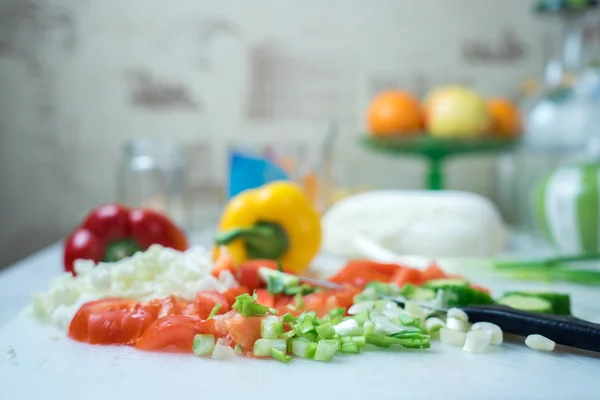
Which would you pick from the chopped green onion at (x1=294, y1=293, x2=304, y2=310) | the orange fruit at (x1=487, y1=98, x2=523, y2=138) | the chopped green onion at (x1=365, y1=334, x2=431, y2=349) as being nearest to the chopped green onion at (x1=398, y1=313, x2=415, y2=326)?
the chopped green onion at (x1=365, y1=334, x2=431, y2=349)

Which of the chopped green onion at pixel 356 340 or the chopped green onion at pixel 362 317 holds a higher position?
the chopped green onion at pixel 362 317

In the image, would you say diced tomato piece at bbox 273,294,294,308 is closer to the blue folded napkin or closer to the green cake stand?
the blue folded napkin

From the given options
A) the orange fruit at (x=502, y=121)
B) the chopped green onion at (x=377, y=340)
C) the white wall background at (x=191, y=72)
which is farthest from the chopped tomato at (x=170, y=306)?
the white wall background at (x=191, y=72)

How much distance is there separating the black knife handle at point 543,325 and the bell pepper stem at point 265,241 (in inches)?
19.4

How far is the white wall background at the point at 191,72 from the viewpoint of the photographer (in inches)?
88.0

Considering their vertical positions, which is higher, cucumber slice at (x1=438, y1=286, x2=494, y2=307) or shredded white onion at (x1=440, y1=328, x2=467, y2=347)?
cucumber slice at (x1=438, y1=286, x2=494, y2=307)

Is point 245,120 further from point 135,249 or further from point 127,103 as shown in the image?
point 135,249

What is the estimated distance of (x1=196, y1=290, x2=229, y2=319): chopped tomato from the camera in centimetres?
80

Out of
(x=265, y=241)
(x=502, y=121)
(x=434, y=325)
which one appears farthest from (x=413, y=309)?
(x=502, y=121)

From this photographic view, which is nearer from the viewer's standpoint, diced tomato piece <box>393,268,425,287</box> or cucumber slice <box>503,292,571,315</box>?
cucumber slice <box>503,292,571,315</box>

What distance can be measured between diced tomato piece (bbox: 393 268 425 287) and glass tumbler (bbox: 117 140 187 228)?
2.70 ft

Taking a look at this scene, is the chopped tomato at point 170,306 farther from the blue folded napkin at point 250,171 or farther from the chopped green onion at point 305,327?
the blue folded napkin at point 250,171

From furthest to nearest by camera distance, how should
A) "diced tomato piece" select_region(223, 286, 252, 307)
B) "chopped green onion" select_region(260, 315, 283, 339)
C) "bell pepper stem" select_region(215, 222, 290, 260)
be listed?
"bell pepper stem" select_region(215, 222, 290, 260) < "diced tomato piece" select_region(223, 286, 252, 307) < "chopped green onion" select_region(260, 315, 283, 339)

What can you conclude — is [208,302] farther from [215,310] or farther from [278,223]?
[278,223]
